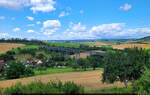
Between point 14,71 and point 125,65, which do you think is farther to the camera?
point 14,71

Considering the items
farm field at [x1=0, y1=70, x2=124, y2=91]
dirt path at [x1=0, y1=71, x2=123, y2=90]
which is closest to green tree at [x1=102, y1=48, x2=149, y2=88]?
farm field at [x1=0, y1=70, x2=124, y2=91]

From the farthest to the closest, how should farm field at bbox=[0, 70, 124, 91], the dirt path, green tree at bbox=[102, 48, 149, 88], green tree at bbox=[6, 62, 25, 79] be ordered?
1. green tree at bbox=[6, 62, 25, 79]
2. the dirt path
3. farm field at bbox=[0, 70, 124, 91]
4. green tree at bbox=[102, 48, 149, 88]

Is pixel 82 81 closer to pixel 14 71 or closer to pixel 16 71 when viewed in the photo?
pixel 16 71

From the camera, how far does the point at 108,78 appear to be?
2591 centimetres

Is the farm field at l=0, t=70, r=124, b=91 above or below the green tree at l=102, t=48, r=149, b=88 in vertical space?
below

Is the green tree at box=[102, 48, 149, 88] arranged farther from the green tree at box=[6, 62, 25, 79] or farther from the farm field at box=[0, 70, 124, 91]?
the green tree at box=[6, 62, 25, 79]

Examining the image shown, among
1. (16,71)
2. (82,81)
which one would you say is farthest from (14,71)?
(82,81)

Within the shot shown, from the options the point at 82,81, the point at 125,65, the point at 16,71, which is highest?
the point at 125,65

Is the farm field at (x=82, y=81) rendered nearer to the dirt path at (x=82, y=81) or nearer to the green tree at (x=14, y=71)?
the dirt path at (x=82, y=81)

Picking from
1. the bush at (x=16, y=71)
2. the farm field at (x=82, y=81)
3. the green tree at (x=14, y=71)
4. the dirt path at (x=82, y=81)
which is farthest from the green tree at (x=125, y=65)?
the green tree at (x=14, y=71)

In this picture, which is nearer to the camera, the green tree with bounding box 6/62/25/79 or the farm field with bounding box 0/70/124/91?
the farm field with bounding box 0/70/124/91

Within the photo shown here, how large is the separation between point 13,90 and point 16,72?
53689 mm

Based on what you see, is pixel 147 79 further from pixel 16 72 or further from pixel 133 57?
pixel 16 72

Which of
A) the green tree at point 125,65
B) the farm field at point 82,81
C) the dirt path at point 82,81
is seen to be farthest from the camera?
the dirt path at point 82,81
